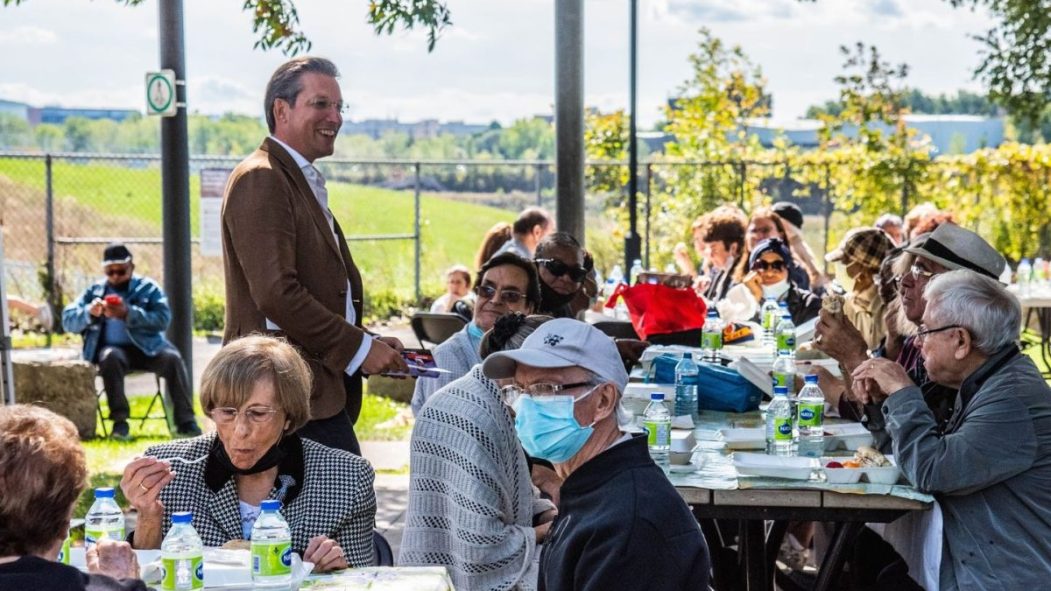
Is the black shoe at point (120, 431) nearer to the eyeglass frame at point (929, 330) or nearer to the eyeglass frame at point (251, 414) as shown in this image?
the eyeglass frame at point (251, 414)

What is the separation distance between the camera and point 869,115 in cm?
1680

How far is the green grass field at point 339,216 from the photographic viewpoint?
17.3m

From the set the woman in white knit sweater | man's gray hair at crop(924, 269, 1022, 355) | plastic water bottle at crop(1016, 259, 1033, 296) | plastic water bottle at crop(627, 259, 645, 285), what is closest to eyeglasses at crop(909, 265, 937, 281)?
man's gray hair at crop(924, 269, 1022, 355)

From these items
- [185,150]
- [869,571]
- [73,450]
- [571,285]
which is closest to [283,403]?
[73,450]

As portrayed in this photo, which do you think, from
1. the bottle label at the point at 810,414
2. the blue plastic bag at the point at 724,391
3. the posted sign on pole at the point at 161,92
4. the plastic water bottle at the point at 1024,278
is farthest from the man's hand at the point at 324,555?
the plastic water bottle at the point at 1024,278

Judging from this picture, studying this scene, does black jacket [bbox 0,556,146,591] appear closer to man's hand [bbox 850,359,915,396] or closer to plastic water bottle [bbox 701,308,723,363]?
man's hand [bbox 850,359,915,396]

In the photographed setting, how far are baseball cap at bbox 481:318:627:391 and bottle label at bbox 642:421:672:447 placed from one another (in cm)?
141

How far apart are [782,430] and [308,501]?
73.0 inches

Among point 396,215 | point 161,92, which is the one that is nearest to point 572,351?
point 161,92

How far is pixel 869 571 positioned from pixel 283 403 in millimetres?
2512

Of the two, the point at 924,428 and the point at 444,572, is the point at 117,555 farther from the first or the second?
the point at 924,428

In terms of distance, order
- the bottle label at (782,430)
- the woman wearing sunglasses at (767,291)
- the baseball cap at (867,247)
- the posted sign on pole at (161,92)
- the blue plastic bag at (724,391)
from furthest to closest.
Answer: the posted sign on pole at (161,92) < the woman wearing sunglasses at (767,291) < the baseball cap at (867,247) < the blue plastic bag at (724,391) < the bottle label at (782,430)

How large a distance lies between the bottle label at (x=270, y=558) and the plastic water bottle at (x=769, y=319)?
539cm

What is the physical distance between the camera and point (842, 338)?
19.2 ft
